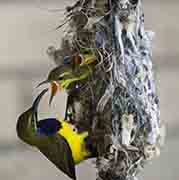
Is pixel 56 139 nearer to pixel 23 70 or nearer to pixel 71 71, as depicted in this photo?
pixel 71 71

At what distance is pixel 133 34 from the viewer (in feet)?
2.24

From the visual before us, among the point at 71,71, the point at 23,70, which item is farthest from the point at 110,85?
the point at 23,70

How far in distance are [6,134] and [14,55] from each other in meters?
0.19

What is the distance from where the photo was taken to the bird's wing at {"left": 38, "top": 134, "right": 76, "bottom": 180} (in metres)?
0.65

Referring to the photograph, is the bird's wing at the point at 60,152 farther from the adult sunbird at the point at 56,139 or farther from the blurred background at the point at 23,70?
the blurred background at the point at 23,70

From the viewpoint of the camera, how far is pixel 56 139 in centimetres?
65

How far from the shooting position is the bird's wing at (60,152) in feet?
2.13

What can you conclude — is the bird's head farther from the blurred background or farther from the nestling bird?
the blurred background

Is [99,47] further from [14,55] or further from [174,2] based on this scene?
[174,2]

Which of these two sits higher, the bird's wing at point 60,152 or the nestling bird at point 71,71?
the nestling bird at point 71,71

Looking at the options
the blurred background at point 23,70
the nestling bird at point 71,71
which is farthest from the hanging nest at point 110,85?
the blurred background at point 23,70

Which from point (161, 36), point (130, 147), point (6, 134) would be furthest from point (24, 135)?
point (161, 36)

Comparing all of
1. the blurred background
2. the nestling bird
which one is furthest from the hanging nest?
the blurred background

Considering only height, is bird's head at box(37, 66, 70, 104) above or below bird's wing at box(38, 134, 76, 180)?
above
